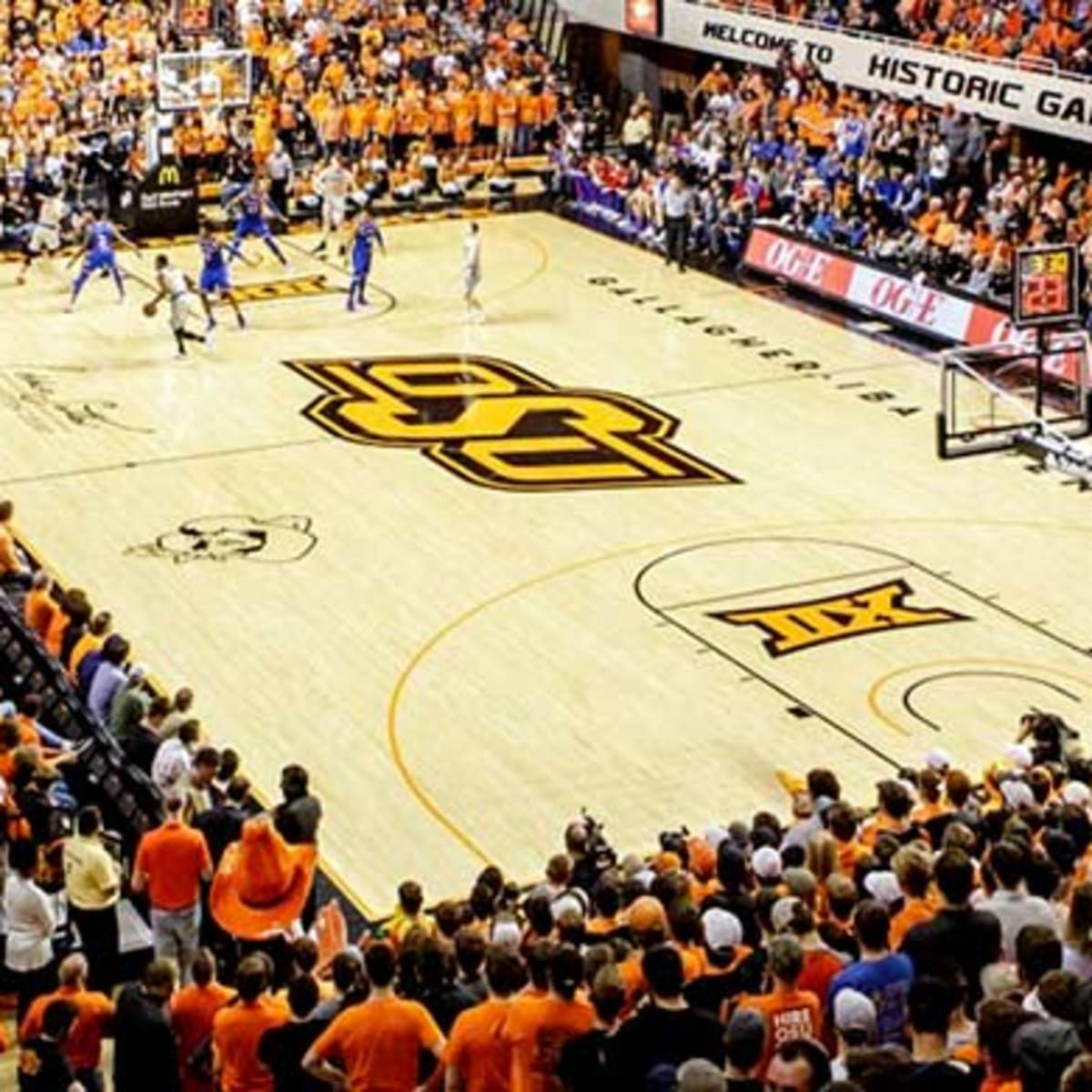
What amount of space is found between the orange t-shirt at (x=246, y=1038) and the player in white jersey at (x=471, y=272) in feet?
70.0

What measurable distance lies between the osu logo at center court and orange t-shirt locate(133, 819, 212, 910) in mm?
12035

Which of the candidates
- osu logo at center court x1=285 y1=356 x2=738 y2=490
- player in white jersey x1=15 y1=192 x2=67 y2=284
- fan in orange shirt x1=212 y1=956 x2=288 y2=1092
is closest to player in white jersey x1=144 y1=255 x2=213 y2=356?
osu logo at center court x1=285 y1=356 x2=738 y2=490

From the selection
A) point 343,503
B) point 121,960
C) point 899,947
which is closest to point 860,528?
point 343,503

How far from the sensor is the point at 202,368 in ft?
98.0

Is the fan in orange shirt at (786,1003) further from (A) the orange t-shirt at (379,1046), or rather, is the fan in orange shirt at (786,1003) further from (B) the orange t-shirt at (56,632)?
(B) the orange t-shirt at (56,632)

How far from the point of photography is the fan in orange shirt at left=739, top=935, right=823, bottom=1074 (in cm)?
984

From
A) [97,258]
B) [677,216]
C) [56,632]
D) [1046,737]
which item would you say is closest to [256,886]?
[56,632]

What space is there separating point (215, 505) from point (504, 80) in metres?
19.5

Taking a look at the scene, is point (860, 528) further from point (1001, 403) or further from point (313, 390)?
point (313, 390)

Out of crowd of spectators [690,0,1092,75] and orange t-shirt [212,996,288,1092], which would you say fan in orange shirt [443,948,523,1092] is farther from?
crowd of spectators [690,0,1092,75]

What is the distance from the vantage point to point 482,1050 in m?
10.0

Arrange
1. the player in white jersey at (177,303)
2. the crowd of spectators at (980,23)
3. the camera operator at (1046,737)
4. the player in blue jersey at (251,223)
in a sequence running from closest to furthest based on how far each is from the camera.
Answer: the camera operator at (1046,737) < the player in white jersey at (177,303) < the player in blue jersey at (251,223) < the crowd of spectators at (980,23)

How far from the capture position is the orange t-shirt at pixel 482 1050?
10.0 m

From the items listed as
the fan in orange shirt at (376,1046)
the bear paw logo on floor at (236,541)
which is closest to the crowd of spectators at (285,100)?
the bear paw logo on floor at (236,541)
